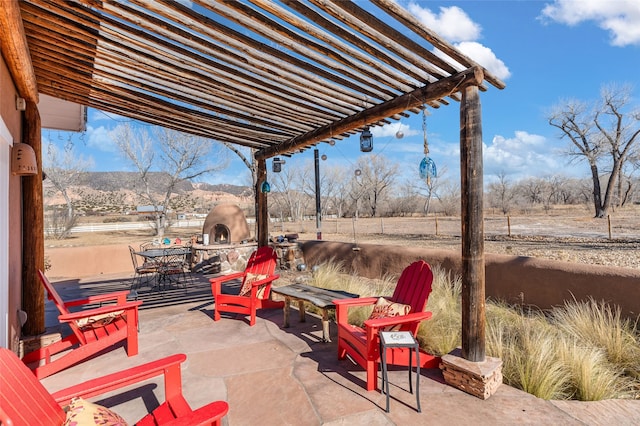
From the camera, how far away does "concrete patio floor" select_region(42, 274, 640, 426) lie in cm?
225

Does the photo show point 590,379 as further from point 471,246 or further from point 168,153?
point 168,153

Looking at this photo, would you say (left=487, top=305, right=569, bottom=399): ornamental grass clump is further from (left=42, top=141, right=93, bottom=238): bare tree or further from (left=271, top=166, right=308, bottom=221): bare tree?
(left=271, top=166, right=308, bottom=221): bare tree

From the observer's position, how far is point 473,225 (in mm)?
2727

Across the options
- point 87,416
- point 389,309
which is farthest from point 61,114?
point 389,309

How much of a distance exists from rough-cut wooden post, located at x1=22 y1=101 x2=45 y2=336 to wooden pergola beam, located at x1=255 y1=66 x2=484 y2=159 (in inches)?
121

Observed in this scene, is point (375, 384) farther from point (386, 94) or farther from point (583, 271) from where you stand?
point (583, 271)

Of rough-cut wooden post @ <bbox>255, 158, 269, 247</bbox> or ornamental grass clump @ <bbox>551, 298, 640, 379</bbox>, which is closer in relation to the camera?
ornamental grass clump @ <bbox>551, 298, 640, 379</bbox>

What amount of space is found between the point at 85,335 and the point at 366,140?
373 centimetres

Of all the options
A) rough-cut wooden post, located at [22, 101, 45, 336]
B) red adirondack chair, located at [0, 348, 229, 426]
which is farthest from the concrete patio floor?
rough-cut wooden post, located at [22, 101, 45, 336]

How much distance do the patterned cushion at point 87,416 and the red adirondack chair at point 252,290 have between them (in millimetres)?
2692

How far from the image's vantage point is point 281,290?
4.25 m

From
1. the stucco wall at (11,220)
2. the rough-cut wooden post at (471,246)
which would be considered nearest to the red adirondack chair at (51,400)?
the stucco wall at (11,220)

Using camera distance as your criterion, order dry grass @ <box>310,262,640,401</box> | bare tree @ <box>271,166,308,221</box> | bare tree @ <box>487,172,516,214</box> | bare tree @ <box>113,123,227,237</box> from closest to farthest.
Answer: dry grass @ <box>310,262,640,401</box> → bare tree @ <box>113,123,227,237</box> → bare tree @ <box>271,166,308,221</box> → bare tree @ <box>487,172,516,214</box>

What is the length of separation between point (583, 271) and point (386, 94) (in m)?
3.38
